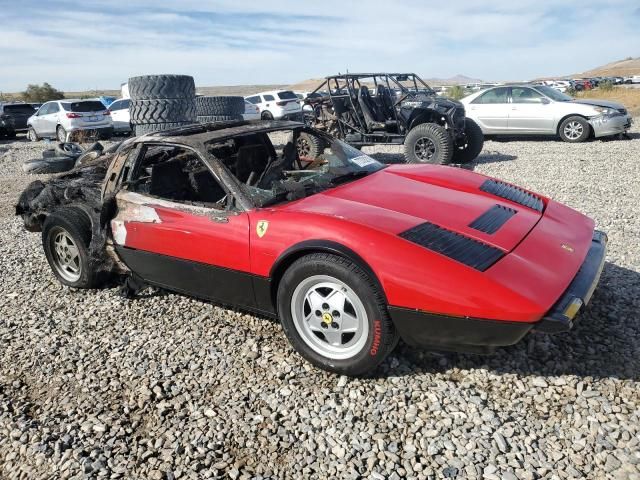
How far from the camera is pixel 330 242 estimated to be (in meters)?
2.71

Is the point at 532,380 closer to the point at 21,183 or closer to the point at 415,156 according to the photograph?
the point at 415,156

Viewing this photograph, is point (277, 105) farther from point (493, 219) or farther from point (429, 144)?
point (493, 219)

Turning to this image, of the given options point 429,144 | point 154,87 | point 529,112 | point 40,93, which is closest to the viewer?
point 154,87

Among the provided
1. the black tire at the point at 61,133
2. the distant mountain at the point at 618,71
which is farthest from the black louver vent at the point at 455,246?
the distant mountain at the point at 618,71

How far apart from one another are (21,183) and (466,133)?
8942 mm

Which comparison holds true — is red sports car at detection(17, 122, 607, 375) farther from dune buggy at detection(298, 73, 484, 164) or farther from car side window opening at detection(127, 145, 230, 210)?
dune buggy at detection(298, 73, 484, 164)

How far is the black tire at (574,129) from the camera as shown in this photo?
11.4 metres

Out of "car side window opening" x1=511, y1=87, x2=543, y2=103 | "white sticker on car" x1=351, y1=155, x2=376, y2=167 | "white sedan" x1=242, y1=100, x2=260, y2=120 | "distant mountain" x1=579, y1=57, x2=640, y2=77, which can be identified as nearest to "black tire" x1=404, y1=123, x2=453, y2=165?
"car side window opening" x1=511, y1=87, x2=543, y2=103

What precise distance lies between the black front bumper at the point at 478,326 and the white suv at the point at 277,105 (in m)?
18.1

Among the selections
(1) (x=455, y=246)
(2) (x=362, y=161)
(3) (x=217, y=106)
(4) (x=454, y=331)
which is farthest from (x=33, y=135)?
(4) (x=454, y=331)

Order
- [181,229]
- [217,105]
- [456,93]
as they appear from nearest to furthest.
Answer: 1. [181,229]
2. [217,105]
3. [456,93]

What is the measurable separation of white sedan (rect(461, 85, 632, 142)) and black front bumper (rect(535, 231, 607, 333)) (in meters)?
9.68

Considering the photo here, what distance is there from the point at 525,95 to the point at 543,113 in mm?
649

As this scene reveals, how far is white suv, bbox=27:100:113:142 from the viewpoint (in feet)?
52.5
